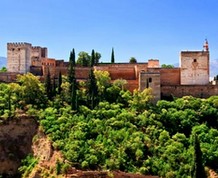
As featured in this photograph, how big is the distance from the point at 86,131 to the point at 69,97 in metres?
5.42

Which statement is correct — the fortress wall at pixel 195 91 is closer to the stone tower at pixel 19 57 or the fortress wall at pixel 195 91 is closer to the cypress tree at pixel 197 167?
the stone tower at pixel 19 57

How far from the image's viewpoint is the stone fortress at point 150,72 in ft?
140

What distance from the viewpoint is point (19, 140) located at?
3725 cm

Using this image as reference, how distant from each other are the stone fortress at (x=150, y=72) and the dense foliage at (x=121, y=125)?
185 centimetres

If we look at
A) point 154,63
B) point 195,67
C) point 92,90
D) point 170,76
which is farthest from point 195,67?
point 92,90

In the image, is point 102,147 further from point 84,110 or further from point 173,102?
point 173,102

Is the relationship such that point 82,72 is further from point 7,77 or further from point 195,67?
point 195,67

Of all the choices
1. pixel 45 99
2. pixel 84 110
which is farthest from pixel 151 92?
pixel 45 99

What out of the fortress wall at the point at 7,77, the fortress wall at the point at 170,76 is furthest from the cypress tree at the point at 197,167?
the fortress wall at the point at 7,77

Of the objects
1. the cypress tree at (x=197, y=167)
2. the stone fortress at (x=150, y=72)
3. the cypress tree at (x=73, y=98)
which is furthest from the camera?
the stone fortress at (x=150, y=72)

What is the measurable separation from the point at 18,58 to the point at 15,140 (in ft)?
39.5

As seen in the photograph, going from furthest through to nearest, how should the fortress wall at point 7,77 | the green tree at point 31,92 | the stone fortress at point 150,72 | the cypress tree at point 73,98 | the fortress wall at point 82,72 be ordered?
the fortress wall at point 82,72 → the fortress wall at point 7,77 → the stone fortress at point 150,72 → the green tree at point 31,92 → the cypress tree at point 73,98

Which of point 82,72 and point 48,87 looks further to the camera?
point 82,72

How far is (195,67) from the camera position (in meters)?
43.7
